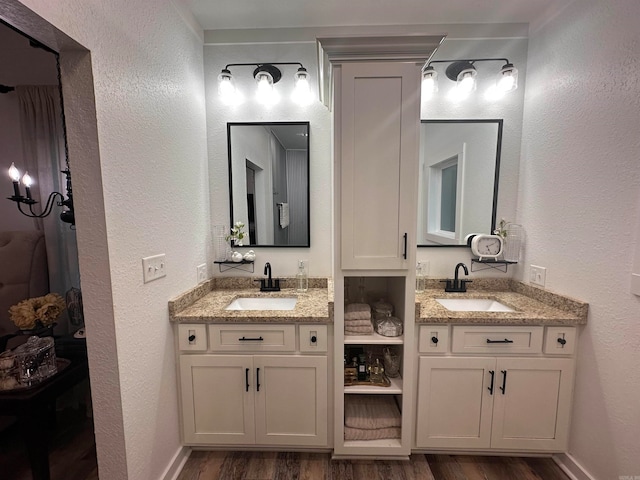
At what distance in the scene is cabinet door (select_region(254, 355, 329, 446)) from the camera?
153cm

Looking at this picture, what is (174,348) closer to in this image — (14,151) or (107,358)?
(107,358)

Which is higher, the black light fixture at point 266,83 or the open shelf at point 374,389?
the black light fixture at point 266,83

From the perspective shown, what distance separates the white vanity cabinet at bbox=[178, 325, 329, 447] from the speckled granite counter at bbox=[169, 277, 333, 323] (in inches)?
2.3

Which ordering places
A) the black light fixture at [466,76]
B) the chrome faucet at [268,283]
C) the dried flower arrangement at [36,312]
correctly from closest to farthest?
the dried flower arrangement at [36,312] < the black light fixture at [466,76] < the chrome faucet at [268,283]

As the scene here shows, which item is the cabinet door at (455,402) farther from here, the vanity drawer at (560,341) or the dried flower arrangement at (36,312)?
the dried flower arrangement at (36,312)

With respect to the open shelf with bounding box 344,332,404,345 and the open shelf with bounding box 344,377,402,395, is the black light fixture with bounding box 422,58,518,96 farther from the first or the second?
the open shelf with bounding box 344,377,402,395

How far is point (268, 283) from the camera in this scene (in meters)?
1.97

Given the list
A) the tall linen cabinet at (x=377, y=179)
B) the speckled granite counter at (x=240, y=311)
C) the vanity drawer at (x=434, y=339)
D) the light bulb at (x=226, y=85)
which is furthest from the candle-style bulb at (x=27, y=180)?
the vanity drawer at (x=434, y=339)

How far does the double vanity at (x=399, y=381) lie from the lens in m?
1.49

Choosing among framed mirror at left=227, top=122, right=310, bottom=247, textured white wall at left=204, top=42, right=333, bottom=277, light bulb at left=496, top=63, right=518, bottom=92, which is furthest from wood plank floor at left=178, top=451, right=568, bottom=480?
light bulb at left=496, top=63, right=518, bottom=92

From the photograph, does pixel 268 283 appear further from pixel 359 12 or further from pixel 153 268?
pixel 359 12

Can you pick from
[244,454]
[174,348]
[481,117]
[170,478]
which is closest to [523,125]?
[481,117]

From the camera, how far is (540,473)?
4.96 ft

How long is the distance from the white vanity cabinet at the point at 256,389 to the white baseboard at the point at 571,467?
140cm
